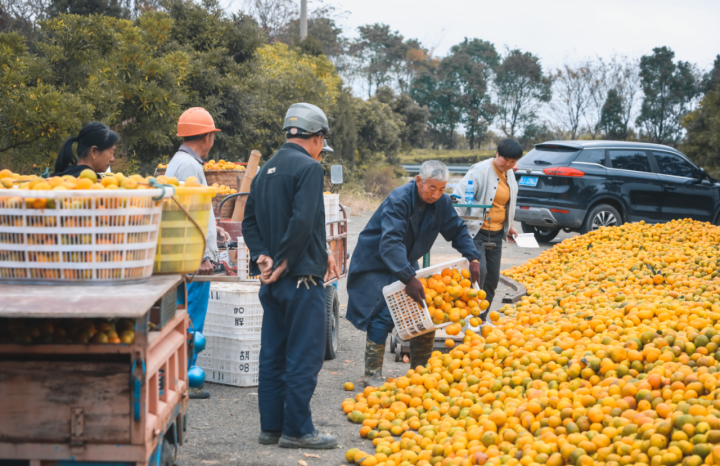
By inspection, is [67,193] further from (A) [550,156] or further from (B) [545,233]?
(B) [545,233]

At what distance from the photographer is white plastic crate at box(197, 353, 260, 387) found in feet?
16.6

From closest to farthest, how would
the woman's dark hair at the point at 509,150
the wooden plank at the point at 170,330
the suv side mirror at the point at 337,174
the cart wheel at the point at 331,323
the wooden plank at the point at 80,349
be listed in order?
the wooden plank at the point at 80,349 < the wooden plank at the point at 170,330 < the cart wheel at the point at 331,323 < the suv side mirror at the point at 337,174 < the woman's dark hair at the point at 509,150

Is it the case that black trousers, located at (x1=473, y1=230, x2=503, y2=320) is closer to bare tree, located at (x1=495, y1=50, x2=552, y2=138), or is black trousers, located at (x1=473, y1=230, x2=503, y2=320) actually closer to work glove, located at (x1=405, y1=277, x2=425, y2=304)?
work glove, located at (x1=405, y1=277, x2=425, y2=304)

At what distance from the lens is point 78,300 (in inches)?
93.8

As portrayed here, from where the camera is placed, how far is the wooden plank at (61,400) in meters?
2.57

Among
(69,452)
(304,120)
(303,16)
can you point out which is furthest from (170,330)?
(303,16)

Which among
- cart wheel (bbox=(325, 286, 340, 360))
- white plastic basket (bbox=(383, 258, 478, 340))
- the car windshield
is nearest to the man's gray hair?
white plastic basket (bbox=(383, 258, 478, 340))

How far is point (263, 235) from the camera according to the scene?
394cm

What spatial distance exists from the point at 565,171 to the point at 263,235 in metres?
9.58

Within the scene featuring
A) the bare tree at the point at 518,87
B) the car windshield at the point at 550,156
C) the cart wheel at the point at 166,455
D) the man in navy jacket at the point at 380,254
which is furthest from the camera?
the bare tree at the point at 518,87

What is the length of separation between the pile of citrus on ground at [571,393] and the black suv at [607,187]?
6410 millimetres

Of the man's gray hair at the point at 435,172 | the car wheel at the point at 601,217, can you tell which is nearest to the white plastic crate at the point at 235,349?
the man's gray hair at the point at 435,172

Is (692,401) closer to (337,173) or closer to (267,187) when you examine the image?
(267,187)

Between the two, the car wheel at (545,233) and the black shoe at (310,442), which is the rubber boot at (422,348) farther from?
the car wheel at (545,233)
